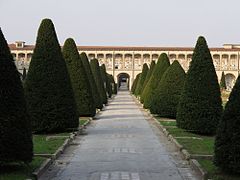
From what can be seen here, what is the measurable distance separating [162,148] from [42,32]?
244 inches

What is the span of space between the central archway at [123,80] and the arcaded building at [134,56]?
828mm

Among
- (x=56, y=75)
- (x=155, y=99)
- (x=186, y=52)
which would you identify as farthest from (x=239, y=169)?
(x=186, y=52)

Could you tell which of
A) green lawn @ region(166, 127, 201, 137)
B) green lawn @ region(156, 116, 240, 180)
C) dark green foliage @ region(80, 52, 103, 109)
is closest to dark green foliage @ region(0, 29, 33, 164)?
green lawn @ region(156, 116, 240, 180)

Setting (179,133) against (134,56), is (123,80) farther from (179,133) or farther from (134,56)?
(179,133)

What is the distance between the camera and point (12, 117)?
856cm

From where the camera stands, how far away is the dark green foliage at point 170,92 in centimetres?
2373

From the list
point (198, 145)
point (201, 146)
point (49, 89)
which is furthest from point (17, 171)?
point (49, 89)

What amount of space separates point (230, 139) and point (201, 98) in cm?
833

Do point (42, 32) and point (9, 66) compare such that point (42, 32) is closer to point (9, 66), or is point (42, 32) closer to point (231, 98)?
point (9, 66)

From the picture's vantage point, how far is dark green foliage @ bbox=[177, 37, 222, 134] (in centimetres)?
1620

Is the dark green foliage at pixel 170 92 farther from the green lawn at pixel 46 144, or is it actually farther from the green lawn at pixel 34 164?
the green lawn at pixel 34 164

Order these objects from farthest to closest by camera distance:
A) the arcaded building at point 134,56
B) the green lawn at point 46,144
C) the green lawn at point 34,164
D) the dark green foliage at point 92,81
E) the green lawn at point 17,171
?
1. the arcaded building at point 134,56
2. the dark green foliage at point 92,81
3. the green lawn at point 46,144
4. the green lawn at point 34,164
5. the green lawn at point 17,171

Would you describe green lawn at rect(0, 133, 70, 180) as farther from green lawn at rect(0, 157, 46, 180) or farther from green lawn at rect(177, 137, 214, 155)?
green lawn at rect(177, 137, 214, 155)

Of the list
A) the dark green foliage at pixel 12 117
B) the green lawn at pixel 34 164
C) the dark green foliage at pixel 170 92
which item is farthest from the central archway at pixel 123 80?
the dark green foliage at pixel 12 117
